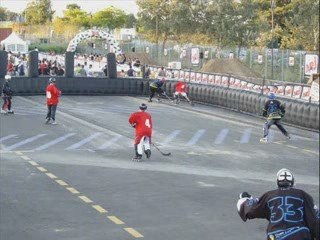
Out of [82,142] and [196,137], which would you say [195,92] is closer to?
[196,137]

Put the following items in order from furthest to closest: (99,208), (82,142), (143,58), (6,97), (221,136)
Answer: (143,58), (6,97), (221,136), (82,142), (99,208)

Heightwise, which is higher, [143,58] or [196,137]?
[143,58]

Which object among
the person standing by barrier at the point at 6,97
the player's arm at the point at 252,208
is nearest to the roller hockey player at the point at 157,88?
the person standing by barrier at the point at 6,97

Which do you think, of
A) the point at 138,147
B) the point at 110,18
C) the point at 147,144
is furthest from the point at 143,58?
the point at 110,18

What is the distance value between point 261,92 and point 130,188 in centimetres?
1847

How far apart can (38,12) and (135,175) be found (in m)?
156

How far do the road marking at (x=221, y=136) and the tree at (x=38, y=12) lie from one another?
145m

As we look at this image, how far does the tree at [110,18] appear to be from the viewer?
147m

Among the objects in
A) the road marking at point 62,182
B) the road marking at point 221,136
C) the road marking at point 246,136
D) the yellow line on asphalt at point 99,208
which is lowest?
the road marking at point 246,136

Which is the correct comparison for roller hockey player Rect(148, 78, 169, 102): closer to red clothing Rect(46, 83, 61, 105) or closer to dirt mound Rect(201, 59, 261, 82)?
red clothing Rect(46, 83, 61, 105)

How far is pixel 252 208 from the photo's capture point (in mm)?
7750

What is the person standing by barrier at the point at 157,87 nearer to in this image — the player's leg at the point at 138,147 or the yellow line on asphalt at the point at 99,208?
the player's leg at the point at 138,147

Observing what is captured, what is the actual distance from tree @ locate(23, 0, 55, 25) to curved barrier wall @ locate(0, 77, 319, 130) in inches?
5063

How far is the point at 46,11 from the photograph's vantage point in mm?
175375
